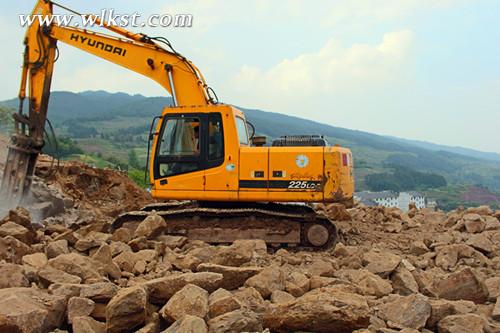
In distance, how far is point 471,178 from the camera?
113375 mm

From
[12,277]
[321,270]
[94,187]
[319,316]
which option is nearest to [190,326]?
[319,316]

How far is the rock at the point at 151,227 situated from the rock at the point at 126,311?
442 centimetres

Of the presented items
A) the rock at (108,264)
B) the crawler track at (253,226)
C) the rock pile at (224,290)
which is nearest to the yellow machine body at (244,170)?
the crawler track at (253,226)

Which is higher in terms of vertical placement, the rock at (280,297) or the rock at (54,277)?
the rock at (54,277)

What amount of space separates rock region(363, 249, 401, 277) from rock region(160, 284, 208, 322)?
9.27 feet

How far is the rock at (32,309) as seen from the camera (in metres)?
3.87

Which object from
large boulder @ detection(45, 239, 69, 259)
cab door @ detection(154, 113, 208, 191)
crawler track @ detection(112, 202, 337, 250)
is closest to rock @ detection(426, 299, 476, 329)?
large boulder @ detection(45, 239, 69, 259)

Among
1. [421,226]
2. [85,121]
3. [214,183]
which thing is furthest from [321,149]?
[85,121]

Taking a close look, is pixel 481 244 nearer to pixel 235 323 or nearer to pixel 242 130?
pixel 242 130

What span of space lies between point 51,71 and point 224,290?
26.0ft

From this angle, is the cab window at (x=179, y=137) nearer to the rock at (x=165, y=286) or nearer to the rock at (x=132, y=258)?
the rock at (x=132, y=258)

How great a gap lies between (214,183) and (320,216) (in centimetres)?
193

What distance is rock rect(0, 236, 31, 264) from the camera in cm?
616

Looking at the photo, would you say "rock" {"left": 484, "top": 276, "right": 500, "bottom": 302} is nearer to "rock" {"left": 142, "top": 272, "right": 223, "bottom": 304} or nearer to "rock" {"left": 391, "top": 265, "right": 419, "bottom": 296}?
"rock" {"left": 391, "top": 265, "right": 419, "bottom": 296}
